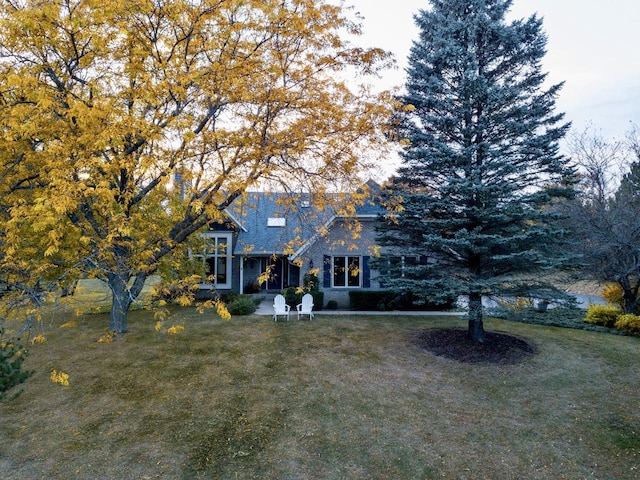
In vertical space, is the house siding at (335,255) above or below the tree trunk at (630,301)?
above

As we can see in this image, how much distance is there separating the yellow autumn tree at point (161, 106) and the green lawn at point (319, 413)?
2569mm

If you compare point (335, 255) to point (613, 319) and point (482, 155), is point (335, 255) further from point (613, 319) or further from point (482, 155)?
point (613, 319)

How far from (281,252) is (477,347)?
912 cm

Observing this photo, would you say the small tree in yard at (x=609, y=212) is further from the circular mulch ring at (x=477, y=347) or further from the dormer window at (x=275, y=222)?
the dormer window at (x=275, y=222)

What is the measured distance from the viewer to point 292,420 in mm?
6199

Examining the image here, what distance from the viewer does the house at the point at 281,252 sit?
15.9 m

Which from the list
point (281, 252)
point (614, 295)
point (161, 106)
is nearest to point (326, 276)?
point (281, 252)

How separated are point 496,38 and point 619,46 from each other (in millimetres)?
5852

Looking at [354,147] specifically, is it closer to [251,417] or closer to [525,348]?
[251,417]

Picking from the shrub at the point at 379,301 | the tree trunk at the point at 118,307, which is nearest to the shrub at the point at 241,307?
the tree trunk at the point at 118,307

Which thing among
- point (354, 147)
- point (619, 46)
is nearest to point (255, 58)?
point (354, 147)

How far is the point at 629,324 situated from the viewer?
12227 mm

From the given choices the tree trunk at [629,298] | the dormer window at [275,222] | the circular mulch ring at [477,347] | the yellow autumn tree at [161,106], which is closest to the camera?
the yellow autumn tree at [161,106]

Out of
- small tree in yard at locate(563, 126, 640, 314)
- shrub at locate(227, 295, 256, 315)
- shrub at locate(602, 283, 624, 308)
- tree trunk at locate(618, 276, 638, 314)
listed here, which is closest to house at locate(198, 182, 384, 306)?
shrub at locate(227, 295, 256, 315)
